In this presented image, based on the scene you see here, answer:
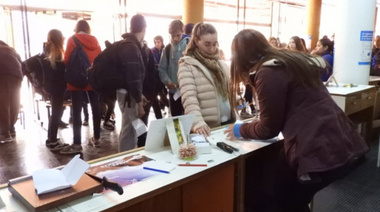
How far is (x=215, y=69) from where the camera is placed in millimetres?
1873

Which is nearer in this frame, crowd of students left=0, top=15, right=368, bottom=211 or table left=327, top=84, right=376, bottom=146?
crowd of students left=0, top=15, right=368, bottom=211

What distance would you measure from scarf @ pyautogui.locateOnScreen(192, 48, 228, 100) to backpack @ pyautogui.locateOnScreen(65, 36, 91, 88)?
1.75m

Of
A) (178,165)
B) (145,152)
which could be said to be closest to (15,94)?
(145,152)

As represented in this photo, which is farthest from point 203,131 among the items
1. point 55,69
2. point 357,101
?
point 55,69

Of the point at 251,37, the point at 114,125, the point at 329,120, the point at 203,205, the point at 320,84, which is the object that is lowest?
the point at 114,125

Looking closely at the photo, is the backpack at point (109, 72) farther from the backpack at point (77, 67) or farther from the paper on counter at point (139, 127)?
the backpack at point (77, 67)

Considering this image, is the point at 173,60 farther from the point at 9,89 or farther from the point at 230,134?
the point at 9,89

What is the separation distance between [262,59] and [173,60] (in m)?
1.97

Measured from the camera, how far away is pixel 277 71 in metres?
1.22

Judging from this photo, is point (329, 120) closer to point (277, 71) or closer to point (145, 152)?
point (277, 71)

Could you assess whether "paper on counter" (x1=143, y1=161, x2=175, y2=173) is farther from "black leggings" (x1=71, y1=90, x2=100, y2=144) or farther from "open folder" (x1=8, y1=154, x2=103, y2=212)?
"black leggings" (x1=71, y1=90, x2=100, y2=144)

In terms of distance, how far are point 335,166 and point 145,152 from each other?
813 millimetres

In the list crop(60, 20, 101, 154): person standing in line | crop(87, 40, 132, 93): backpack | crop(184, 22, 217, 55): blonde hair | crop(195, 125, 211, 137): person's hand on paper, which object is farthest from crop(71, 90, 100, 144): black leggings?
crop(195, 125, 211, 137): person's hand on paper

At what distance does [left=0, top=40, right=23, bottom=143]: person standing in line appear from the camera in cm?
381
